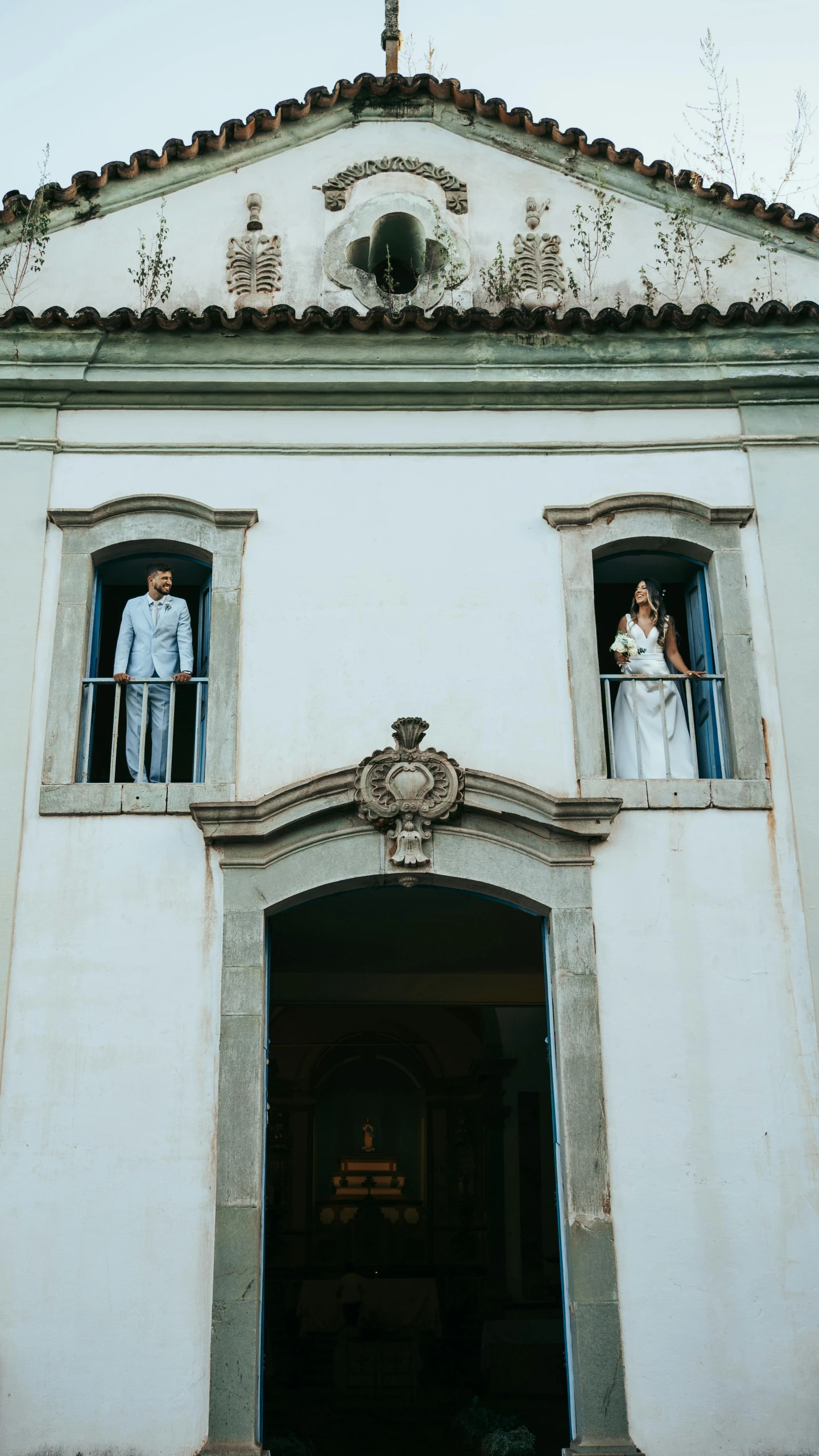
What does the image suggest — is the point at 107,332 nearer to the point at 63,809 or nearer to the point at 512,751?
the point at 63,809

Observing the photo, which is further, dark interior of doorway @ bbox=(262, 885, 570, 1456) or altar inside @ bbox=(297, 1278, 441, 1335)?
altar inside @ bbox=(297, 1278, 441, 1335)

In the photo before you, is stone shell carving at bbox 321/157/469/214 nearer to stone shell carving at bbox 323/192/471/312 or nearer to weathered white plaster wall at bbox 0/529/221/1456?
stone shell carving at bbox 323/192/471/312

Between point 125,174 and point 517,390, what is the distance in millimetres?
3130

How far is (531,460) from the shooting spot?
834 centimetres

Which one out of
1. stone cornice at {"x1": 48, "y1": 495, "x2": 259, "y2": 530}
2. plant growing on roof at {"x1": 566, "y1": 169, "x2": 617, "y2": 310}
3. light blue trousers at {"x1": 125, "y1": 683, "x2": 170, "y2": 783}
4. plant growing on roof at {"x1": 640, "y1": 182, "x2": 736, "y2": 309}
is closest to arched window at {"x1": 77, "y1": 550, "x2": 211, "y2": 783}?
light blue trousers at {"x1": 125, "y1": 683, "x2": 170, "y2": 783}

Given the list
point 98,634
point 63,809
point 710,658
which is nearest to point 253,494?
point 98,634

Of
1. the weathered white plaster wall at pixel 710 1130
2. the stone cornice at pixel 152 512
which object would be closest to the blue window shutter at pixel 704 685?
the weathered white plaster wall at pixel 710 1130

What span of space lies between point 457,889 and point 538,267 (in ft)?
14.1

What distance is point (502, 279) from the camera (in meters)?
8.96

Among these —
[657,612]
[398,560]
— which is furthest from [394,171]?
[657,612]

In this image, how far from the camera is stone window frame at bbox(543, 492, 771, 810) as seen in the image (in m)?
7.54

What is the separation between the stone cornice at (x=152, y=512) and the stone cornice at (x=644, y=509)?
183 cm

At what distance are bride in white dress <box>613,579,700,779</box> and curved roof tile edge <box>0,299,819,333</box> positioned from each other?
1663 mm

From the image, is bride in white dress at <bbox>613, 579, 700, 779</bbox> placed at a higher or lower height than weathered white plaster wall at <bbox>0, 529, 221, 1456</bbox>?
higher
